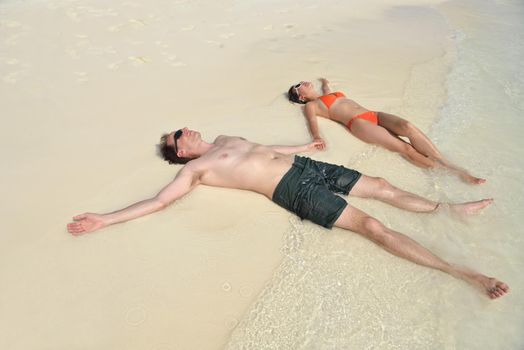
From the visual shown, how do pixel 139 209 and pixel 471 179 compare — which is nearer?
pixel 139 209

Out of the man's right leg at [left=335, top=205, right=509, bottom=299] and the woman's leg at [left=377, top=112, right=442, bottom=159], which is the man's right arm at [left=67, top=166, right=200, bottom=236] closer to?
the man's right leg at [left=335, top=205, right=509, bottom=299]

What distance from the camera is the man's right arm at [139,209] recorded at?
12.0ft

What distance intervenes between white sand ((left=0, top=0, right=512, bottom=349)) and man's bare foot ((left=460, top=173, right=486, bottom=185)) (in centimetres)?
47

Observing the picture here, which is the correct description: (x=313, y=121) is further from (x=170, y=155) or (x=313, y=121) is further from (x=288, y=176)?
(x=170, y=155)

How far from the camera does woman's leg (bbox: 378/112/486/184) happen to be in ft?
14.2

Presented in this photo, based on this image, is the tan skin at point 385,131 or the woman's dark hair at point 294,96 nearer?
the tan skin at point 385,131

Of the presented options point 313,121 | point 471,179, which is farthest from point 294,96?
point 471,179

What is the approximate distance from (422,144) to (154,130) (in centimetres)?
319

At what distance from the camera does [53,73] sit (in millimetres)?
6207

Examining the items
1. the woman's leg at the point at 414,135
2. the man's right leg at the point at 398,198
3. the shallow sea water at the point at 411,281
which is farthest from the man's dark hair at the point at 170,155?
the woman's leg at the point at 414,135

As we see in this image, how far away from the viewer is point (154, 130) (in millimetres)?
5137

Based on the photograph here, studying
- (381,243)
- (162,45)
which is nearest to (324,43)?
(162,45)

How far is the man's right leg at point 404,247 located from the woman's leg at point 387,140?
136cm

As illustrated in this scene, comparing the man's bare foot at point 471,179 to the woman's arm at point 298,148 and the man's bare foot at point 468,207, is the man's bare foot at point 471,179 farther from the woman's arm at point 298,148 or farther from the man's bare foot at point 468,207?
the woman's arm at point 298,148
